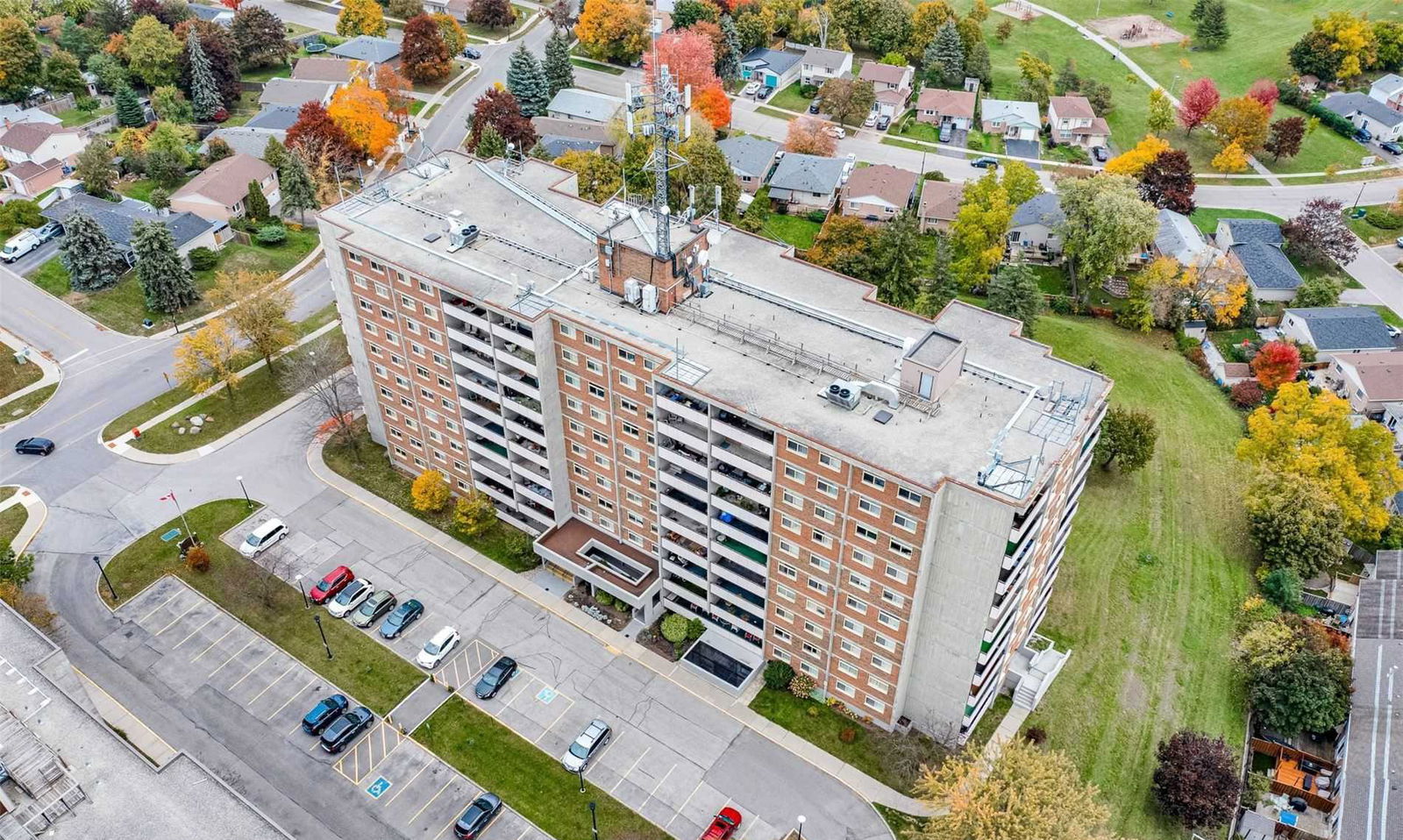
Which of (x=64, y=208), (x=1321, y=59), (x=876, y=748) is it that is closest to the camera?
(x=876, y=748)

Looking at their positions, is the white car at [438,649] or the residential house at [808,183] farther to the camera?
the residential house at [808,183]

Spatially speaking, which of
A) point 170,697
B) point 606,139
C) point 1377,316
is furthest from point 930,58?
point 170,697


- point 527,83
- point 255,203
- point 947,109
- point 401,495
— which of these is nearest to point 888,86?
point 947,109

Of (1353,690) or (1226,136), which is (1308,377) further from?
(1226,136)

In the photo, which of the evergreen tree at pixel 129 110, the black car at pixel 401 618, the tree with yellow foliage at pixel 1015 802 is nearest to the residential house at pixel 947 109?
the black car at pixel 401 618

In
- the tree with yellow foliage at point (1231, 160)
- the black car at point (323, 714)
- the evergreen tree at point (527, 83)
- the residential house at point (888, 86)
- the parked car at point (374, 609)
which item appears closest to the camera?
the black car at point (323, 714)

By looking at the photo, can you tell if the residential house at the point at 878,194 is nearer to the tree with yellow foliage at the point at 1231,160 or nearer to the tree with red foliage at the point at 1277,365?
the tree with yellow foliage at the point at 1231,160

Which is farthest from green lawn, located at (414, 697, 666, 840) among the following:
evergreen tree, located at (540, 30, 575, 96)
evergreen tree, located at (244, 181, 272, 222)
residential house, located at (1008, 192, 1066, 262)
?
evergreen tree, located at (540, 30, 575, 96)

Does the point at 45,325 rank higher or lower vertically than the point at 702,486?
lower
